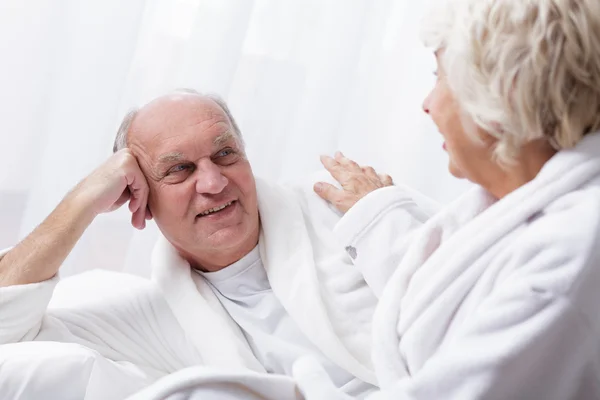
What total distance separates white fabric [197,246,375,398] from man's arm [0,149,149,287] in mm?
268

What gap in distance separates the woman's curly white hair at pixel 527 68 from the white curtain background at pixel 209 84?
4.43 feet

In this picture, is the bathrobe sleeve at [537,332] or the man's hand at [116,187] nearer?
the bathrobe sleeve at [537,332]

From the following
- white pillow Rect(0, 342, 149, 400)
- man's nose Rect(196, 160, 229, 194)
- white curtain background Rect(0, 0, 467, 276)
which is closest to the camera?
white pillow Rect(0, 342, 149, 400)

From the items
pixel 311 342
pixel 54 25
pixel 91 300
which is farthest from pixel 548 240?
pixel 54 25

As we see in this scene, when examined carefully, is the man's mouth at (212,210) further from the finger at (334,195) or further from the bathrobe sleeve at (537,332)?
the bathrobe sleeve at (537,332)

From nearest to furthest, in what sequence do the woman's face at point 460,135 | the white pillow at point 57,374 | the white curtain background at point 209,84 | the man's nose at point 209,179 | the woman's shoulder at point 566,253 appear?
the woman's shoulder at point 566,253 < the woman's face at point 460,135 < the white pillow at point 57,374 < the man's nose at point 209,179 < the white curtain background at point 209,84

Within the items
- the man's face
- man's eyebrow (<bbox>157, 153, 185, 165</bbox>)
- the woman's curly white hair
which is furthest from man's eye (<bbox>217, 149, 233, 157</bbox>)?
the woman's curly white hair

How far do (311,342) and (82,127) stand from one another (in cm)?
106

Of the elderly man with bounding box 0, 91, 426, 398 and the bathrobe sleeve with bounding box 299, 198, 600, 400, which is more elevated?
the bathrobe sleeve with bounding box 299, 198, 600, 400

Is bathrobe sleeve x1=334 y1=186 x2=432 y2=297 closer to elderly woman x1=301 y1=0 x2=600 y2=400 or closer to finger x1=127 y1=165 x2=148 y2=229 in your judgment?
elderly woman x1=301 y1=0 x2=600 y2=400

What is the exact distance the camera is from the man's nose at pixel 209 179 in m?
1.75

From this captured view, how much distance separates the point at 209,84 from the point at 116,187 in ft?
2.08

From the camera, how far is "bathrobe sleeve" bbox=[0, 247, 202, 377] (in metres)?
1.58

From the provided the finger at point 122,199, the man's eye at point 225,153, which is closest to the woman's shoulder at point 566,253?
the man's eye at point 225,153
